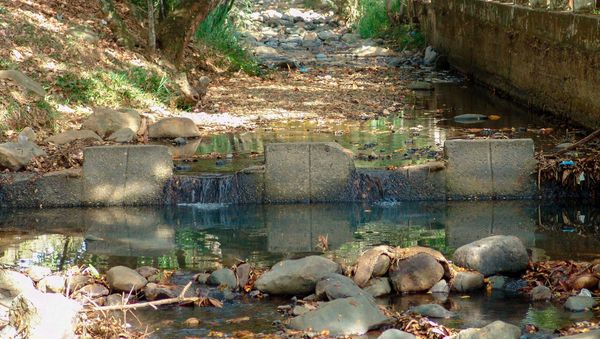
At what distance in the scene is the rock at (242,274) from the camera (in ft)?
23.8

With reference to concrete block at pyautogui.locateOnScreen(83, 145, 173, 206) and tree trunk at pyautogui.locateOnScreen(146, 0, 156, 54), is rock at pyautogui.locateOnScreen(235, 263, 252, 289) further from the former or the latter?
tree trunk at pyautogui.locateOnScreen(146, 0, 156, 54)

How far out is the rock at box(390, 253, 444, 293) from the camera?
7.18m

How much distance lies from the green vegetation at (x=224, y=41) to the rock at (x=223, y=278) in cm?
1163

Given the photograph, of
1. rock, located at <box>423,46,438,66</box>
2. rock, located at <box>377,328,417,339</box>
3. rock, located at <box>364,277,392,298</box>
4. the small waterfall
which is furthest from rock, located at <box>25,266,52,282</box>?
rock, located at <box>423,46,438,66</box>

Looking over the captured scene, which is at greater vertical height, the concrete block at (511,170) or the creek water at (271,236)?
the concrete block at (511,170)

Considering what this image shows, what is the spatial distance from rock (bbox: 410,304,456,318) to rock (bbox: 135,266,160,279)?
2.00 meters

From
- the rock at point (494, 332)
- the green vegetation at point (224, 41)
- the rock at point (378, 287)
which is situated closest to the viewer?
the rock at point (494, 332)

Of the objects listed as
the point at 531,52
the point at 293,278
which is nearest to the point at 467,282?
the point at 293,278

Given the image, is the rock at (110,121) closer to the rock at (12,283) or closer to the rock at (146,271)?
the rock at (146,271)

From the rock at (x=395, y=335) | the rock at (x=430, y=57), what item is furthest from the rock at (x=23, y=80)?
the rock at (x=430, y=57)

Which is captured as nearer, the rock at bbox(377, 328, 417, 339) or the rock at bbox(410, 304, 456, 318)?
the rock at bbox(377, 328, 417, 339)

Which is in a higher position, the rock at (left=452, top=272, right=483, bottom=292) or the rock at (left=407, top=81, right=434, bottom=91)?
the rock at (left=407, top=81, right=434, bottom=91)

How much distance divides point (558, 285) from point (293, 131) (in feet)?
21.0

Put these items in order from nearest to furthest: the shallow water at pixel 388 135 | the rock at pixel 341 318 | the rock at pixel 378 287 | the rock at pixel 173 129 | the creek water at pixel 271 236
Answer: the rock at pixel 341 318, the creek water at pixel 271 236, the rock at pixel 378 287, the shallow water at pixel 388 135, the rock at pixel 173 129
